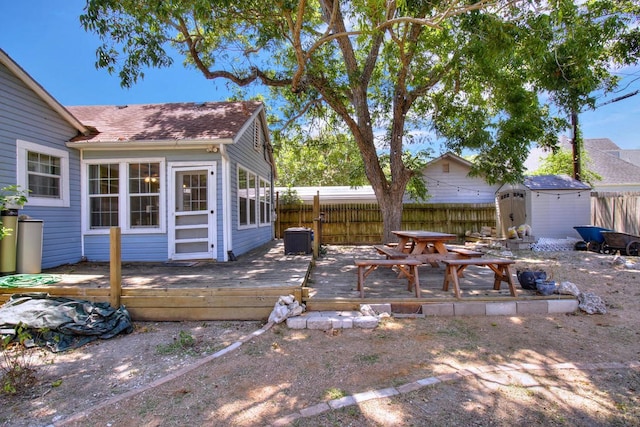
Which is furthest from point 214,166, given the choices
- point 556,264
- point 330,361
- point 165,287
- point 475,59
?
point 556,264

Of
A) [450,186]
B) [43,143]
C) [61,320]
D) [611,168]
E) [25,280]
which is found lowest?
[61,320]

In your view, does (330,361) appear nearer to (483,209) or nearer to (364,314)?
(364,314)

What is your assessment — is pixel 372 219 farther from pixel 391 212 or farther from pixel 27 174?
pixel 27 174

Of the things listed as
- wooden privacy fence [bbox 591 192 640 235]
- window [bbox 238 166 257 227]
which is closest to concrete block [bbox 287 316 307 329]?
window [bbox 238 166 257 227]

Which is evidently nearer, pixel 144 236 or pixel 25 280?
pixel 25 280

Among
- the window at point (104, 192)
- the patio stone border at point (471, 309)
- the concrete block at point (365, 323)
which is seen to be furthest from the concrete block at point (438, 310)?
the window at point (104, 192)

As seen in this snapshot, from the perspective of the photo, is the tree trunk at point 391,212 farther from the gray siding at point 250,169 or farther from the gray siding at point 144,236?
the gray siding at point 144,236

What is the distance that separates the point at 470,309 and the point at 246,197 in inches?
257

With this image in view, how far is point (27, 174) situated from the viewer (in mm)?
6527

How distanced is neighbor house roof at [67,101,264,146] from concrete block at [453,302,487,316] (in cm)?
530

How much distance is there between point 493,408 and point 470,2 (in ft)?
23.2

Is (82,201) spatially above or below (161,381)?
above

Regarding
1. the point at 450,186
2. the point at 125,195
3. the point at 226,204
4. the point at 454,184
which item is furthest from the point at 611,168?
the point at 125,195

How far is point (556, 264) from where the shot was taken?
8.77 m
